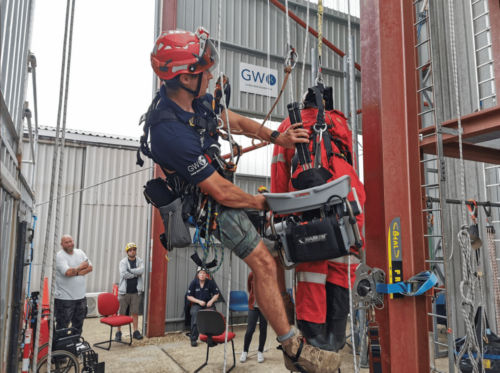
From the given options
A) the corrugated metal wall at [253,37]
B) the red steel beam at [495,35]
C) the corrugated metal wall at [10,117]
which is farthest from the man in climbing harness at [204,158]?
the corrugated metal wall at [253,37]

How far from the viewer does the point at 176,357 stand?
6.26 m

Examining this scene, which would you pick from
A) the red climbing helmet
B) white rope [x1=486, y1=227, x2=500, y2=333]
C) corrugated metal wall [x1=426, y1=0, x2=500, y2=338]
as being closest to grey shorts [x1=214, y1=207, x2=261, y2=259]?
the red climbing helmet

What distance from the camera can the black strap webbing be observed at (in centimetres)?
231

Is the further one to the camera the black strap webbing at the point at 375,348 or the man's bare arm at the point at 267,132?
the black strap webbing at the point at 375,348

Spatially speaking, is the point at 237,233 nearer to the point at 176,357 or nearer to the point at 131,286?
the point at 176,357

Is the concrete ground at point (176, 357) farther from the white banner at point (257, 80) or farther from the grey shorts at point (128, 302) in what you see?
the white banner at point (257, 80)

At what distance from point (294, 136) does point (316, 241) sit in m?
0.63

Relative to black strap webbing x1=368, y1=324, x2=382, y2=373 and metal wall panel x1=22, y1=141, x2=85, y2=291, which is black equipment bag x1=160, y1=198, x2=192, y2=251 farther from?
metal wall panel x1=22, y1=141, x2=85, y2=291

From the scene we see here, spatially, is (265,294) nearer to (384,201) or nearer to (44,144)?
(384,201)

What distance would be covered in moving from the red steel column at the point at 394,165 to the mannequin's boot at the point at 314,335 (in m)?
0.58

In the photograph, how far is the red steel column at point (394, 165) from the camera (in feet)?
7.59

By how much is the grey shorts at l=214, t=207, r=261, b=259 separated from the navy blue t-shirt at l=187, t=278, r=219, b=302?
5.65 m

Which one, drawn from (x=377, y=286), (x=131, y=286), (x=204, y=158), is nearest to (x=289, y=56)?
(x=204, y=158)

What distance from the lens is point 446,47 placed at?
16.5 feet
